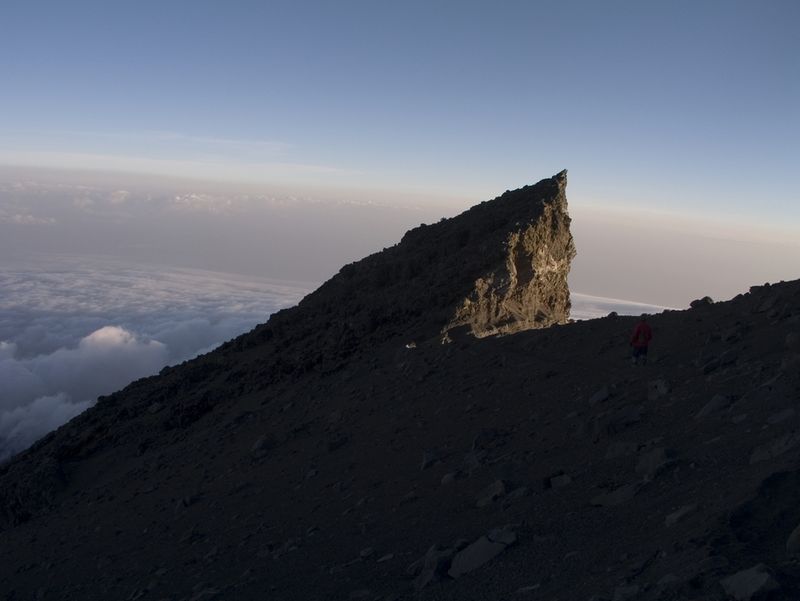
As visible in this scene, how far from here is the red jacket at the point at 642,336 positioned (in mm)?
9906

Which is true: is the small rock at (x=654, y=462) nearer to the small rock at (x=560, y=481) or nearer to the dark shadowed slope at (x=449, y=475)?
the dark shadowed slope at (x=449, y=475)

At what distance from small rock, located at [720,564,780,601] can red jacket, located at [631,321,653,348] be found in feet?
20.5

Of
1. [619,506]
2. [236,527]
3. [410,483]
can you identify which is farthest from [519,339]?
[619,506]

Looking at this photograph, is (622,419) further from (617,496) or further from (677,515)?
(677,515)

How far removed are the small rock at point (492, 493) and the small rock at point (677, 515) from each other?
1.86 m

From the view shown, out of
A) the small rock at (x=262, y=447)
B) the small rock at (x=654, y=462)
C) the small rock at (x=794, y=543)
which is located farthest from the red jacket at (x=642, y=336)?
the small rock at (x=794, y=543)

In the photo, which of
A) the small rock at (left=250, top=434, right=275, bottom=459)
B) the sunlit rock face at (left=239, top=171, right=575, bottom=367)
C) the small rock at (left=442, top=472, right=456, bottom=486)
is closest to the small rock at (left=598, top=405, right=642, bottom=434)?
the small rock at (left=442, top=472, right=456, bottom=486)

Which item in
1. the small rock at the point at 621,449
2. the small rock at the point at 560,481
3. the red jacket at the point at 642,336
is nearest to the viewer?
the small rock at the point at 560,481

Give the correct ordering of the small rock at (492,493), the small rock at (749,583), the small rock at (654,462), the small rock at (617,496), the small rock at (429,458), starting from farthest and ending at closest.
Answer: the small rock at (429,458), the small rock at (492,493), the small rock at (654,462), the small rock at (617,496), the small rock at (749,583)

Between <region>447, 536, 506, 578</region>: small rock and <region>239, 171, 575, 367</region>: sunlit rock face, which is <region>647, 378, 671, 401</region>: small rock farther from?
<region>239, 171, 575, 367</region>: sunlit rock face

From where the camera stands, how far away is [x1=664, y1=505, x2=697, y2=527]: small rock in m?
5.04

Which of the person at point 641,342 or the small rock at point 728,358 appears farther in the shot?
the person at point 641,342

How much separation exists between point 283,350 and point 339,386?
3.49 m

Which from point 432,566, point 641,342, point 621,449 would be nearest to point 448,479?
point 621,449
